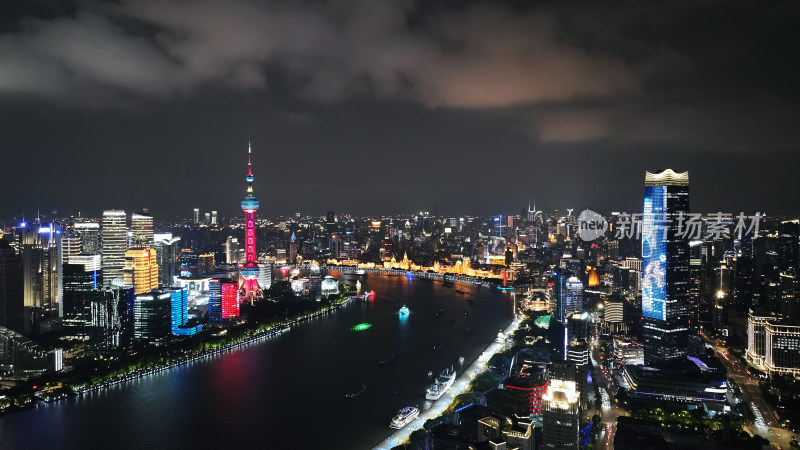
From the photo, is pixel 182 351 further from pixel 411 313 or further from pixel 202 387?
pixel 411 313

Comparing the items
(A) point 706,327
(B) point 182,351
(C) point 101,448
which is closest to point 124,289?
(B) point 182,351

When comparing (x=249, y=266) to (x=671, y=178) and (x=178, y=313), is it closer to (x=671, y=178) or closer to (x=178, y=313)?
(x=178, y=313)

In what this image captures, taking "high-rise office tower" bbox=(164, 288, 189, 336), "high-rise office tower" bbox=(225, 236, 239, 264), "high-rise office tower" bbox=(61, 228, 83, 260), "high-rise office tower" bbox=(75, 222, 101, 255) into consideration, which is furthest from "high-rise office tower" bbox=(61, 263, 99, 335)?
"high-rise office tower" bbox=(225, 236, 239, 264)

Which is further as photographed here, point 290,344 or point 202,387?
point 290,344

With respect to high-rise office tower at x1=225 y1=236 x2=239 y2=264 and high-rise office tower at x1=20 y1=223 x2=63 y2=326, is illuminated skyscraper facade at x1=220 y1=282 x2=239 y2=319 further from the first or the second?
high-rise office tower at x1=225 y1=236 x2=239 y2=264

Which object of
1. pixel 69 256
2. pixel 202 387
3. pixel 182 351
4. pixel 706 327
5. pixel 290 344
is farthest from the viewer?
pixel 69 256

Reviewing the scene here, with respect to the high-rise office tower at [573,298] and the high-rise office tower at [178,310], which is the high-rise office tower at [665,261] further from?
the high-rise office tower at [178,310]

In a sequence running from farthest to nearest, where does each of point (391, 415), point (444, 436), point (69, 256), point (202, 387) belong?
point (69, 256) < point (202, 387) < point (391, 415) < point (444, 436)
